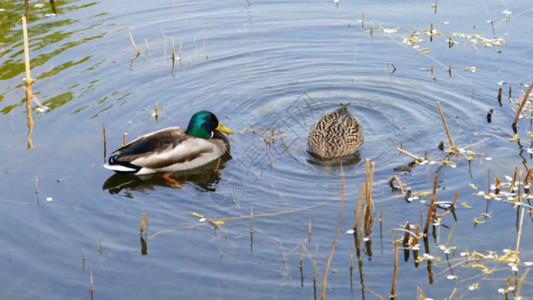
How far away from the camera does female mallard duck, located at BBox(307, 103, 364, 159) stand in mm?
9492

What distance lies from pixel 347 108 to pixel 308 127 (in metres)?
0.75

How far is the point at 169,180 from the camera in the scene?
9.15m

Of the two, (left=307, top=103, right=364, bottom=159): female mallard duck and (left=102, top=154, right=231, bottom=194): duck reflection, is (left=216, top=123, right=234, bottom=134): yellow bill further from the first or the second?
(left=307, top=103, right=364, bottom=159): female mallard duck

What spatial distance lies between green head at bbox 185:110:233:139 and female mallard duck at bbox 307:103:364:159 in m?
1.26

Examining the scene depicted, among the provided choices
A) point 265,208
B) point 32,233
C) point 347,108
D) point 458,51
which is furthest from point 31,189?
point 458,51

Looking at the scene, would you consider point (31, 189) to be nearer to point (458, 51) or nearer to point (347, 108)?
point (347, 108)

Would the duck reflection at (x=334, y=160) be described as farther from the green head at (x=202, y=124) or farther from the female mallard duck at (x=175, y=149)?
the green head at (x=202, y=124)

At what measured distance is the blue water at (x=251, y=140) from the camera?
6.82 meters

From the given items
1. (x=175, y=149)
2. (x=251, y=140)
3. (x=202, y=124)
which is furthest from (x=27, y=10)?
(x=251, y=140)

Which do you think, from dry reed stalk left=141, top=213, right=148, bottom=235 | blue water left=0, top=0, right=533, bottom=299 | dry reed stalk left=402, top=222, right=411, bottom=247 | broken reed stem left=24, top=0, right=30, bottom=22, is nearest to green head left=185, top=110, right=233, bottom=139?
blue water left=0, top=0, right=533, bottom=299

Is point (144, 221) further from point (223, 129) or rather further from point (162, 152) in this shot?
point (223, 129)

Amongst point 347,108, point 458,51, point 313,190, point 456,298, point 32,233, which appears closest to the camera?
point 456,298

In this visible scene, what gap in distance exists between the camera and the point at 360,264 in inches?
269

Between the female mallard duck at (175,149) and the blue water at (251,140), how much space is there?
24cm
